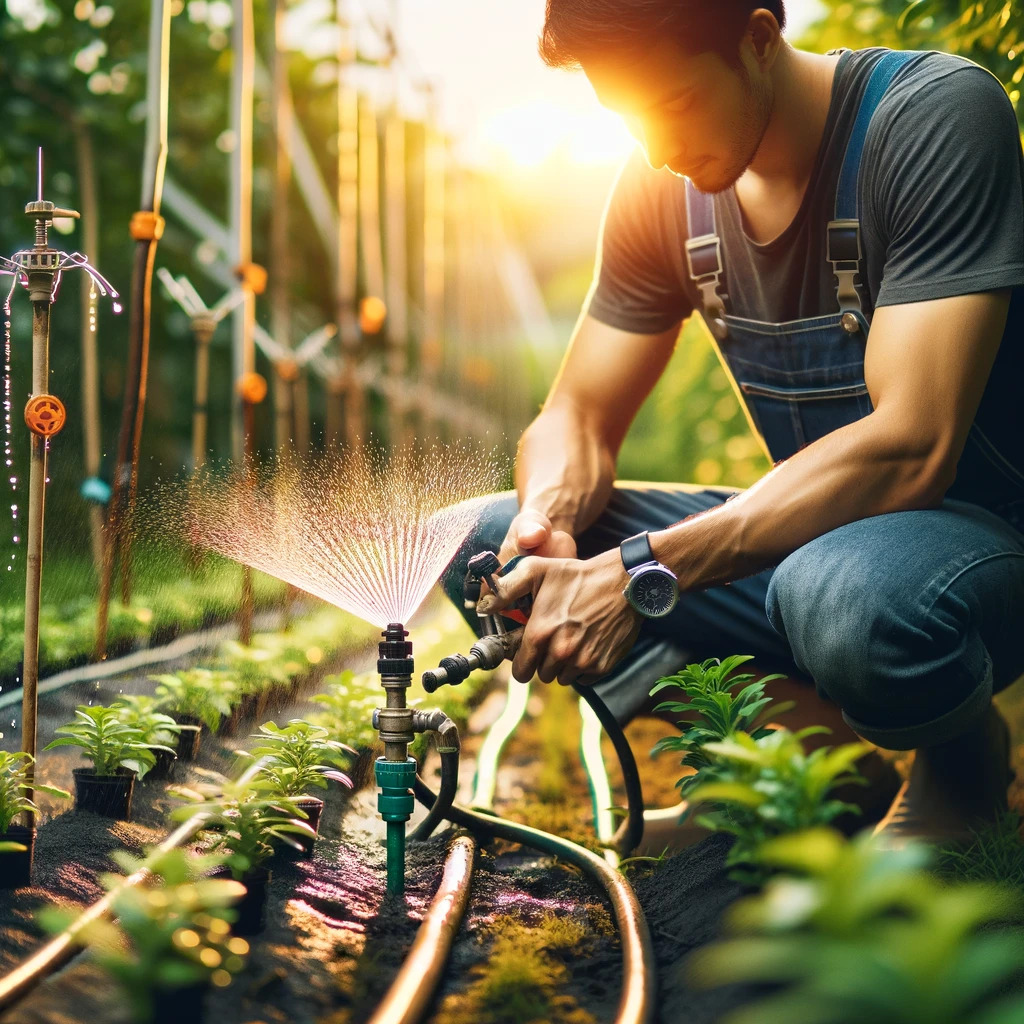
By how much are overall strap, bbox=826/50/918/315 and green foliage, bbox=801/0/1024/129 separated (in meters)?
0.65

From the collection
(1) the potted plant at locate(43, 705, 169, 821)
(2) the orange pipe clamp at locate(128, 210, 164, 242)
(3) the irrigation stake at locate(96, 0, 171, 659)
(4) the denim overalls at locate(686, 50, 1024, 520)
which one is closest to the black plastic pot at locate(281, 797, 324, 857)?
(1) the potted plant at locate(43, 705, 169, 821)

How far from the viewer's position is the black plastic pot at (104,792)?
236cm

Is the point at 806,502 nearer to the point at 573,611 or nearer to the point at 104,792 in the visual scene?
the point at 573,611

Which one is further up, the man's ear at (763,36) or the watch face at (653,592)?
the man's ear at (763,36)

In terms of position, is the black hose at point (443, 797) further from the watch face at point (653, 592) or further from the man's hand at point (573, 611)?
the watch face at point (653, 592)

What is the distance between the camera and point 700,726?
201cm

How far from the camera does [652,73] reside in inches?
92.2

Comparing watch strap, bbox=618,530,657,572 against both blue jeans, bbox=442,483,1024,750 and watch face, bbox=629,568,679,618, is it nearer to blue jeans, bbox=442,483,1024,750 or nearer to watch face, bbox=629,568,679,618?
watch face, bbox=629,568,679,618

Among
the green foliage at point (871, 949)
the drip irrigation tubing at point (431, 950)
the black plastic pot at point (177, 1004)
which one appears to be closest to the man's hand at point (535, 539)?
the drip irrigation tubing at point (431, 950)

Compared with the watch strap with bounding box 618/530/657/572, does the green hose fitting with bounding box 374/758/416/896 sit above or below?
below

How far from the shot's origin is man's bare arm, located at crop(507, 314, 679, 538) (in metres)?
2.96

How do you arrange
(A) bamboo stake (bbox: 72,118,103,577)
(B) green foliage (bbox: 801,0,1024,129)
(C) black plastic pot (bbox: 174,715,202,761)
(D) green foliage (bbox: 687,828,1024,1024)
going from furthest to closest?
(A) bamboo stake (bbox: 72,118,103,577), (B) green foliage (bbox: 801,0,1024,129), (C) black plastic pot (bbox: 174,715,202,761), (D) green foliage (bbox: 687,828,1024,1024)

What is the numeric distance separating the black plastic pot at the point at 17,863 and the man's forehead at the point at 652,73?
1919 mm

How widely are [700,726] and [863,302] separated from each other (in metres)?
1.15
